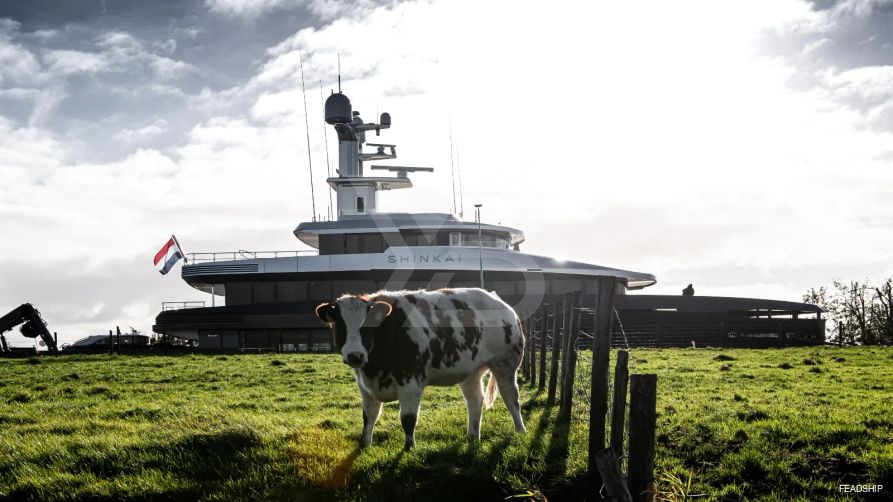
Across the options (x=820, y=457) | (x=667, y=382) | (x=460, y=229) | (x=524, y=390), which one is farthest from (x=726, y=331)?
(x=820, y=457)

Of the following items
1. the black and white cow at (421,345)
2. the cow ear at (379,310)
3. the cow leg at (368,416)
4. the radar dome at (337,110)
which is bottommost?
the cow leg at (368,416)

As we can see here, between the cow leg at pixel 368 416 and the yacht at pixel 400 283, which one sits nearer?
the cow leg at pixel 368 416

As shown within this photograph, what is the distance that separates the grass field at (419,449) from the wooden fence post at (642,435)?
31 cm

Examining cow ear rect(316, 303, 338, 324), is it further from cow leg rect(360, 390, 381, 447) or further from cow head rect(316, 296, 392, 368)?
cow leg rect(360, 390, 381, 447)

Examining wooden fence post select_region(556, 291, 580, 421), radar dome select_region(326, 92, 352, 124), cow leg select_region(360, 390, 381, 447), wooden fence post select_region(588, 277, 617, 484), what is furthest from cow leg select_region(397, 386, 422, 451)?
radar dome select_region(326, 92, 352, 124)

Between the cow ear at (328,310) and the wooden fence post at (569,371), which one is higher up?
the cow ear at (328,310)

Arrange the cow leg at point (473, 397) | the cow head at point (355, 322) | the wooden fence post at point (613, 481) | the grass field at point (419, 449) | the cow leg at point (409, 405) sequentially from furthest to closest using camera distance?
the cow leg at point (473, 397)
the cow leg at point (409, 405)
the cow head at point (355, 322)
the grass field at point (419, 449)
the wooden fence post at point (613, 481)

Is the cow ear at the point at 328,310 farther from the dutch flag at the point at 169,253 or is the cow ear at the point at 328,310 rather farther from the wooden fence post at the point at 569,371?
the dutch flag at the point at 169,253

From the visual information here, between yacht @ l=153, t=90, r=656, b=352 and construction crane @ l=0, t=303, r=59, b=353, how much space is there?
5.03m

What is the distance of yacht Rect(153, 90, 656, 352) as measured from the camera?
36.4 metres

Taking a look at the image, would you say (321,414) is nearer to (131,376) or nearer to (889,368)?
(131,376)

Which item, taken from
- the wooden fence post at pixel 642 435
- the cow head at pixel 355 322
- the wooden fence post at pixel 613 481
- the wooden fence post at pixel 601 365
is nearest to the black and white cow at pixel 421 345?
the cow head at pixel 355 322

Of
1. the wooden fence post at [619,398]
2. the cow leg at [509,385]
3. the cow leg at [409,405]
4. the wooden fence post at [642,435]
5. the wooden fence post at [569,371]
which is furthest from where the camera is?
the wooden fence post at [569,371]

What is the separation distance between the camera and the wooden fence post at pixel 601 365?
285 inches
